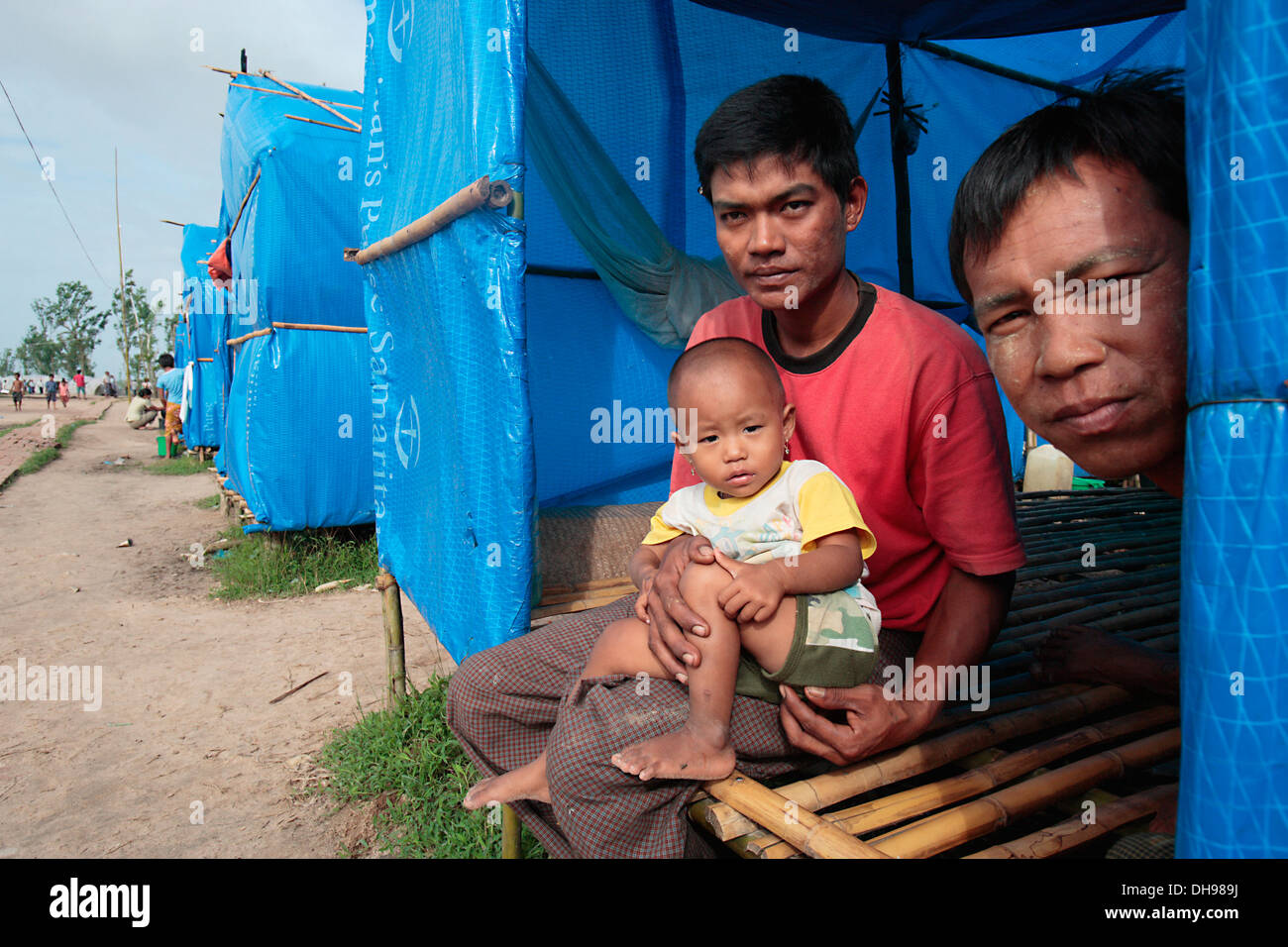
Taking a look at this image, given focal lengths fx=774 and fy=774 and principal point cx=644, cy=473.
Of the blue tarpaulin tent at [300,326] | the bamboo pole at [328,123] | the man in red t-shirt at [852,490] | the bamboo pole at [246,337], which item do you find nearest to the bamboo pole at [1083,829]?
the man in red t-shirt at [852,490]

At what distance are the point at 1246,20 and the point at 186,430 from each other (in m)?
14.5

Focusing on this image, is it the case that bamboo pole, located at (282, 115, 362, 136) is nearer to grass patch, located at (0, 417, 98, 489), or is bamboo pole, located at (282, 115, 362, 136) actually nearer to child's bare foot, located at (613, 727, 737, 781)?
child's bare foot, located at (613, 727, 737, 781)

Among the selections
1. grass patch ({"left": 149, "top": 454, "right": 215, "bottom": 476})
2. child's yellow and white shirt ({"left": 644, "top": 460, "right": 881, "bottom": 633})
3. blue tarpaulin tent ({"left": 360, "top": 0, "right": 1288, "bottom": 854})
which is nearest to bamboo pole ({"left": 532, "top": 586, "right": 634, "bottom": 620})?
blue tarpaulin tent ({"left": 360, "top": 0, "right": 1288, "bottom": 854})

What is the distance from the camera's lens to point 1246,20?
65 centimetres

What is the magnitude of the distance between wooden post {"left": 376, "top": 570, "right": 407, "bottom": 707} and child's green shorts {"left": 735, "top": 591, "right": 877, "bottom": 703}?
2.36 meters

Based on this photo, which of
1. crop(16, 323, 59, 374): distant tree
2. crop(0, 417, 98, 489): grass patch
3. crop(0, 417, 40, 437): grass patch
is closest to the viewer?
crop(0, 417, 98, 489): grass patch

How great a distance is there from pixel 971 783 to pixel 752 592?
557 millimetres

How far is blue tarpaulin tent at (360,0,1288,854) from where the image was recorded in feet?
2.23

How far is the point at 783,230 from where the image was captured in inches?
66.2

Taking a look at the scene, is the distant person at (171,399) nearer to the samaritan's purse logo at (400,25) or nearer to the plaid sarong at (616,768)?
the samaritan's purse logo at (400,25)

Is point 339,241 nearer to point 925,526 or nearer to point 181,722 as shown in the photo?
point 181,722

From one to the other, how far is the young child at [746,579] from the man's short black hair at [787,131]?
1.43 feet

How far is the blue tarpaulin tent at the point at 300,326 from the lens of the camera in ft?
17.9
